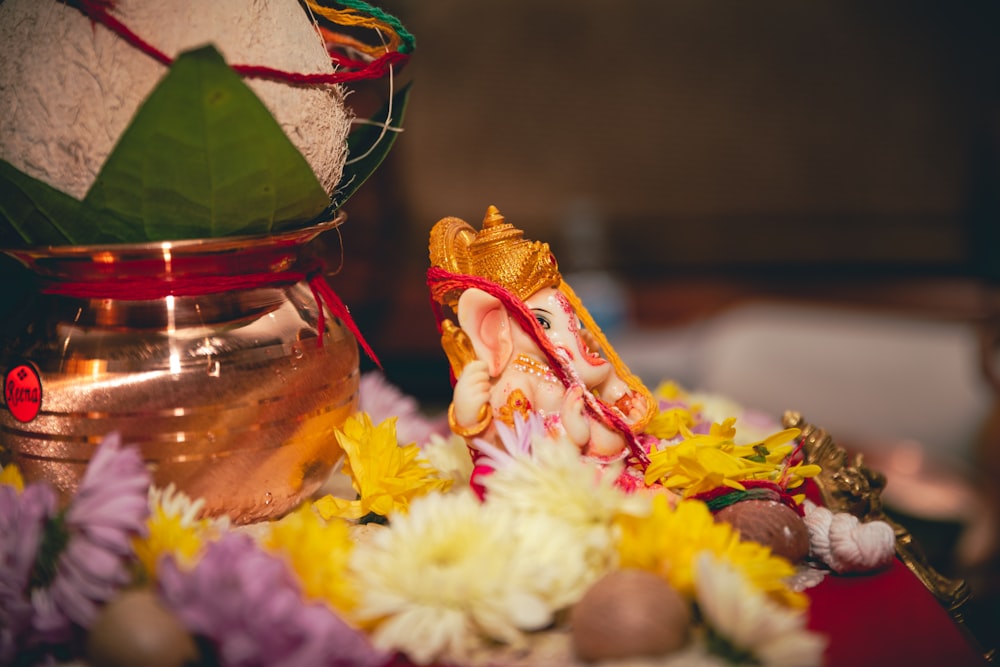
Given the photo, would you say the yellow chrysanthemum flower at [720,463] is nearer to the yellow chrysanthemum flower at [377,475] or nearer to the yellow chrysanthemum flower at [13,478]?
the yellow chrysanthemum flower at [377,475]

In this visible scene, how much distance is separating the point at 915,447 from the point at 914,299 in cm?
127

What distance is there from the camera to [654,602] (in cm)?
55

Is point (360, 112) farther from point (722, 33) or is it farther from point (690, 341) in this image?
point (722, 33)

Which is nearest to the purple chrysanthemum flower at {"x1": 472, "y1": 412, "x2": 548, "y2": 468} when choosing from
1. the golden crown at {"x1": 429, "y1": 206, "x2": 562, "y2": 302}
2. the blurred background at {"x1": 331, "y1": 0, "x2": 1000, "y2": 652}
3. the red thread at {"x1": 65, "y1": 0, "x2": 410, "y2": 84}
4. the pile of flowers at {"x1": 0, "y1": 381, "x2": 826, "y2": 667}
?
the pile of flowers at {"x1": 0, "y1": 381, "x2": 826, "y2": 667}

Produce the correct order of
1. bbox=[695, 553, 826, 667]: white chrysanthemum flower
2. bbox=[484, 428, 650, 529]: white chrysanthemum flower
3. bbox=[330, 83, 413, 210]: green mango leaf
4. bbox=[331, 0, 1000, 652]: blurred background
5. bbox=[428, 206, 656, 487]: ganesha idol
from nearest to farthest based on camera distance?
bbox=[695, 553, 826, 667]: white chrysanthemum flower
bbox=[484, 428, 650, 529]: white chrysanthemum flower
bbox=[428, 206, 656, 487]: ganesha idol
bbox=[330, 83, 413, 210]: green mango leaf
bbox=[331, 0, 1000, 652]: blurred background

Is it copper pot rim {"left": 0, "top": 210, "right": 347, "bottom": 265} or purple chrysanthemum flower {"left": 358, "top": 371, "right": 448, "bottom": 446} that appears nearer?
copper pot rim {"left": 0, "top": 210, "right": 347, "bottom": 265}

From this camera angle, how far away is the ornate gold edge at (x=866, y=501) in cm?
78

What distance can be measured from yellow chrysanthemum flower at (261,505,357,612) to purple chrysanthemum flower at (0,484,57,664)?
6.1 inches

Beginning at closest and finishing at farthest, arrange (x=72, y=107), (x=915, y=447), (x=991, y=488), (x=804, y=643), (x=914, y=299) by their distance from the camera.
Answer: (x=804, y=643) < (x=72, y=107) < (x=991, y=488) < (x=915, y=447) < (x=914, y=299)

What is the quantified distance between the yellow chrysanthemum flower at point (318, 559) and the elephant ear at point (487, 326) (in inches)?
8.1

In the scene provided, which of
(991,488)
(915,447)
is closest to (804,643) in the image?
(991,488)

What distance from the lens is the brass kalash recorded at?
696 millimetres

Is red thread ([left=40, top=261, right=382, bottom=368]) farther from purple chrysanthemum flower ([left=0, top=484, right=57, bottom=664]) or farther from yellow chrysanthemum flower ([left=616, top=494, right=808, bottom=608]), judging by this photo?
yellow chrysanthemum flower ([left=616, top=494, right=808, bottom=608])

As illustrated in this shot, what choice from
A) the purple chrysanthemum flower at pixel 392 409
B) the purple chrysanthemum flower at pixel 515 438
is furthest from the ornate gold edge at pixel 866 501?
the purple chrysanthemum flower at pixel 392 409
